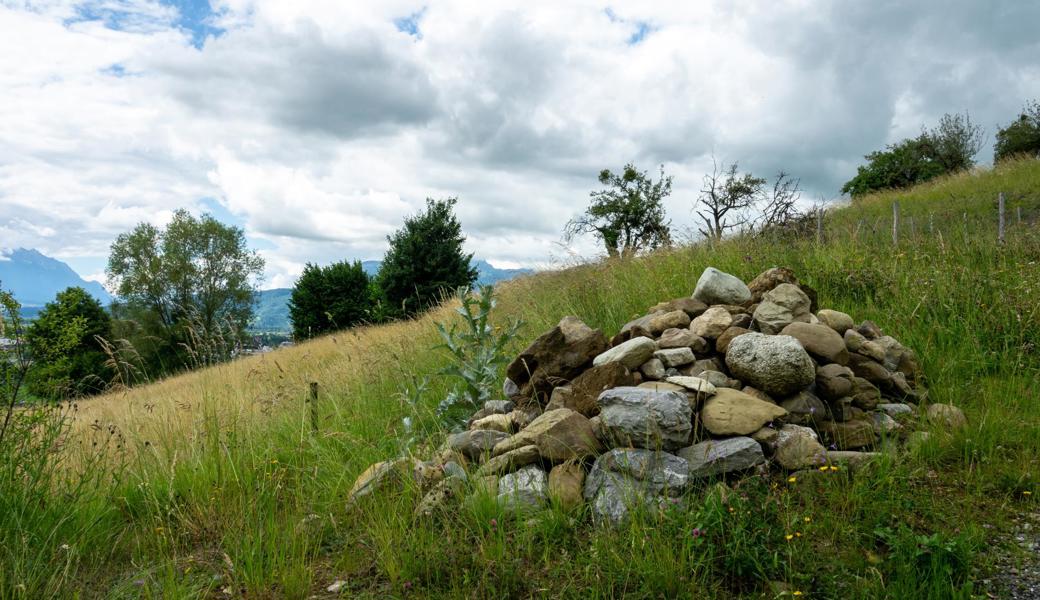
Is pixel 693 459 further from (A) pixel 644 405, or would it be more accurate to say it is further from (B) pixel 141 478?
(B) pixel 141 478

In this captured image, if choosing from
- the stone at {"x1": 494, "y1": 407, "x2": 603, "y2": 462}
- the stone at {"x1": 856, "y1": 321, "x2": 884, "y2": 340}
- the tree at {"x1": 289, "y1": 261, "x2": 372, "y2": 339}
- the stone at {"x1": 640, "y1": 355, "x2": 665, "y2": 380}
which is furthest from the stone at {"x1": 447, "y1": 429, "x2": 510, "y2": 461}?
the tree at {"x1": 289, "y1": 261, "x2": 372, "y2": 339}

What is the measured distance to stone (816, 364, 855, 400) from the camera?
160 inches

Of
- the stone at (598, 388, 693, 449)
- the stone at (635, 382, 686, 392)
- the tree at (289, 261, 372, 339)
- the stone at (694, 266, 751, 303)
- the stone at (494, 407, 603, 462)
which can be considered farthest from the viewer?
the tree at (289, 261, 372, 339)

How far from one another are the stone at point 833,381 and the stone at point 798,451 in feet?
2.21

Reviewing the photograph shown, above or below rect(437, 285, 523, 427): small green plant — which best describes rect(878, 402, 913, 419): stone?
below

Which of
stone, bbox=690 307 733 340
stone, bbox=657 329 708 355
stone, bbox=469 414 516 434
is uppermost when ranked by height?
stone, bbox=690 307 733 340

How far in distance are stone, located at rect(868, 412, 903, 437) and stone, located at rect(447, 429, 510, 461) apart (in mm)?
2457

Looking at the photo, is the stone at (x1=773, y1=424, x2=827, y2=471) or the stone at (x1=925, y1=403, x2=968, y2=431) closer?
the stone at (x1=773, y1=424, x2=827, y2=471)

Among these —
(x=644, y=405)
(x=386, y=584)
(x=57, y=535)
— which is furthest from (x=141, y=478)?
(x=644, y=405)

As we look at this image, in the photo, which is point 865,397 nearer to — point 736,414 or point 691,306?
point 736,414

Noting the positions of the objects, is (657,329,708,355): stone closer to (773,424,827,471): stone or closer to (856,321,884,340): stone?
(773,424,827,471): stone

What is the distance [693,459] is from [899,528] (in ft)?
3.30

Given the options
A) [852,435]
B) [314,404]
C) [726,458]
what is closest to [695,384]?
[726,458]

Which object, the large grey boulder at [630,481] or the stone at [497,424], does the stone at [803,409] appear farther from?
the stone at [497,424]
